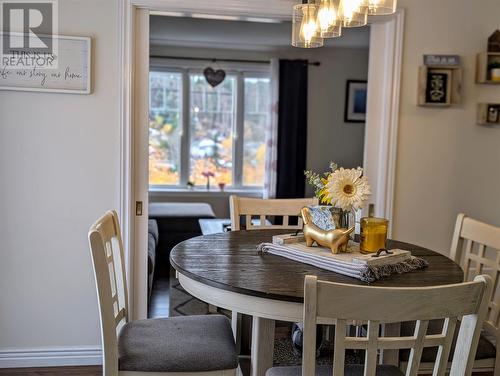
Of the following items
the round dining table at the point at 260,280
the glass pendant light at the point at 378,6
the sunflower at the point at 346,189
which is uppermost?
the glass pendant light at the point at 378,6

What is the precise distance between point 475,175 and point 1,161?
Result: 2.65 m

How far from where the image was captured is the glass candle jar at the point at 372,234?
1969mm

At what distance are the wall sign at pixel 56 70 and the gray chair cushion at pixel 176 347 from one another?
135 centimetres

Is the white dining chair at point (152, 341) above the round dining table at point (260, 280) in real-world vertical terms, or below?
below

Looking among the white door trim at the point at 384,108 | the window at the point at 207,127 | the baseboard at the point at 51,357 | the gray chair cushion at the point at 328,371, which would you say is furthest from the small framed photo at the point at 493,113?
the window at the point at 207,127

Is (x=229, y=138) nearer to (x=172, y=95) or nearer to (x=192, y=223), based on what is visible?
(x=172, y=95)

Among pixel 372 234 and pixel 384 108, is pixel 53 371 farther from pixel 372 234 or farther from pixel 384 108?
pixel 384 108

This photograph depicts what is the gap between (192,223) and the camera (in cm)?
527

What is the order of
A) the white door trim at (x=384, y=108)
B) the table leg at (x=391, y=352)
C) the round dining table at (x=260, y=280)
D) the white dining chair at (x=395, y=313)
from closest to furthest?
the white dining chair at (x=395, y=313), the round dining table at (x=260, y=280), the table leg at (x=391, y=352), the white door trim at (x=384, y=108)

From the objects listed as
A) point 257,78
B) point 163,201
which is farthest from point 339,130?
point 163,201

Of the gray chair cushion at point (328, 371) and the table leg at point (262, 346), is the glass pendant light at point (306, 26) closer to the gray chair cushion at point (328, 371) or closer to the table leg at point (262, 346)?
the table leg at point (262, 346)

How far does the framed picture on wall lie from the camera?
6.75 meters

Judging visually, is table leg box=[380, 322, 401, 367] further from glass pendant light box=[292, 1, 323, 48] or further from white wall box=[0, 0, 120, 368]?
white wall box=[0, 0, 120, 368]

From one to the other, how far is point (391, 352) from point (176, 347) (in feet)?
2.52
